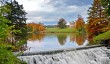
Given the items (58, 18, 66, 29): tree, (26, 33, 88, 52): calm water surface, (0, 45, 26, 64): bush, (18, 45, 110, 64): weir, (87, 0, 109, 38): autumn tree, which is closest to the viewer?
(0, 45, 26, 64): bush

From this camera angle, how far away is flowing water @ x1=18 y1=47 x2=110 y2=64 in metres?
12.6

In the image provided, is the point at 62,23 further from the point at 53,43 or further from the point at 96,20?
the point at 96,20

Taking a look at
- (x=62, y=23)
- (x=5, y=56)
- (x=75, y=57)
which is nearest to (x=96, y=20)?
(x=75, y=57)

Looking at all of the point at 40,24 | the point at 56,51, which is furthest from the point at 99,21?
the point at 40,24

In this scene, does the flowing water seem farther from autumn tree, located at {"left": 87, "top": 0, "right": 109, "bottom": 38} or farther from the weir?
autumn tree, located at {"left": 87, "top": 0, "right": 109, "bottom": 38}

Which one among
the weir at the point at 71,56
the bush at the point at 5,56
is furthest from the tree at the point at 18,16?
the bush at the point at 5,56

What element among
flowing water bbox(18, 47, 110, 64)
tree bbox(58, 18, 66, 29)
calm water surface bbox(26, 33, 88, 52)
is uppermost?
tree bbox(58, 18, 66, 29)

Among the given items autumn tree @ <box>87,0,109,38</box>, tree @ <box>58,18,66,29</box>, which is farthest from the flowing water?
tree @ <box>58,18,66,29</box>

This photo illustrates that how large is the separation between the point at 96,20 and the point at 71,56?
1712cm

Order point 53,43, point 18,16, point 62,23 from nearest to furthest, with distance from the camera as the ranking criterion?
1. point 18,16
2. point 53,43
3. point 62,23

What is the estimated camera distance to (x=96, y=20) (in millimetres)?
31062

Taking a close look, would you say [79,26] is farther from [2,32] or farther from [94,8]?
[2,32]

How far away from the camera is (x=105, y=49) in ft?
59.3

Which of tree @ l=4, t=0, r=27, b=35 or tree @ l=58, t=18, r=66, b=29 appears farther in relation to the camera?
tree @ l=58, t=18, r=66, b=29
